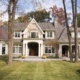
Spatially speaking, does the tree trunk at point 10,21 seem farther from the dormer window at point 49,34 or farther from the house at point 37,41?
the dormer window at point 49,34

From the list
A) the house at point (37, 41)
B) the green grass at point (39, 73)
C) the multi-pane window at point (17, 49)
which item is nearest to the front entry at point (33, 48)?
the house at point (37, 41)

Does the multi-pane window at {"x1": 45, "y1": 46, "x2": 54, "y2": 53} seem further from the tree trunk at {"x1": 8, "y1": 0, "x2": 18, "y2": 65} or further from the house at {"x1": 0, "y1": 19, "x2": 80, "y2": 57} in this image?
the tree trunk at {"x1": 8, "y1": 0, "x2": 18, "y2": 65}

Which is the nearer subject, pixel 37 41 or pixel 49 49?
pixel 37 41

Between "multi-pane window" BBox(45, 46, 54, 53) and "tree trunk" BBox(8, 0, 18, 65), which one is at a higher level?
"tree trunk" BBox(8, 0, 18, 65)

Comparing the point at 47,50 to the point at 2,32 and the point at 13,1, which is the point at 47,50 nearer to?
the point at 2,32

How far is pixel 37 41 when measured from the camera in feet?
129

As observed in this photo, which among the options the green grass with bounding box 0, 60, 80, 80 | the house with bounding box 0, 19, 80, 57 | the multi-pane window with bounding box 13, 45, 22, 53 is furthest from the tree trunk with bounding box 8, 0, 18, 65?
the multi-pane window with bounding box 13, 45, 22, 53

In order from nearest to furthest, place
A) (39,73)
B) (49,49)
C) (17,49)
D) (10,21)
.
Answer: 1. (39,73)
2. (10,21)
3. (49,49)
4. (17,49)

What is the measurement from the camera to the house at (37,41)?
3941 cm

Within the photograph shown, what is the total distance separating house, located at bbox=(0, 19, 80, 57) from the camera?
129ft

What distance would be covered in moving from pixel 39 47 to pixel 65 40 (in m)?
5.21

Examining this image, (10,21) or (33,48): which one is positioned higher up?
(10,21)

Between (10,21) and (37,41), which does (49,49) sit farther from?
(10,21)

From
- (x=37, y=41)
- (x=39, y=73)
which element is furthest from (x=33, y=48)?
(x=39, y=73)
